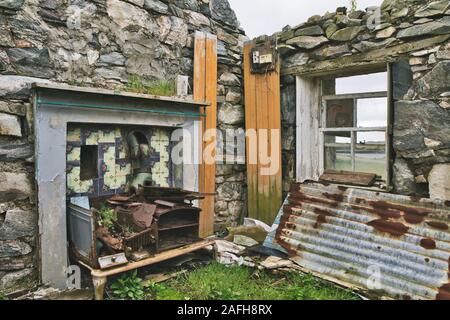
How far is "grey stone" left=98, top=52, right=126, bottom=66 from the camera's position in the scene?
145 inches

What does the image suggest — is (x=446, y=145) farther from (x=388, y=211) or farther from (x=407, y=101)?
(x=388, y=211)

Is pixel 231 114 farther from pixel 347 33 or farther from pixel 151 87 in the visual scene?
pixel 347 33

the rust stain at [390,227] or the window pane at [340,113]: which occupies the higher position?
the window pane at [340,113]

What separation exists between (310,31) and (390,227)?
2783mm

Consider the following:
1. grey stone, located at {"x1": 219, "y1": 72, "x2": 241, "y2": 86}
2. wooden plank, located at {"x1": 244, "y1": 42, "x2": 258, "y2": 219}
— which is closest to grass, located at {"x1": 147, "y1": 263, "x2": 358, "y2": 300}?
wooden plank, located at {"x1": 244, "y1": 42, "x2": 258, "y2": 219}

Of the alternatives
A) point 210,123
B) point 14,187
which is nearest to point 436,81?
point 210,123

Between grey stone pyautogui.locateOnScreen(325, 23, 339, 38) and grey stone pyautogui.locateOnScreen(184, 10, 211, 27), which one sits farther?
grey stone pyautogui.locateOnScreen(184, 10, 211, 27)

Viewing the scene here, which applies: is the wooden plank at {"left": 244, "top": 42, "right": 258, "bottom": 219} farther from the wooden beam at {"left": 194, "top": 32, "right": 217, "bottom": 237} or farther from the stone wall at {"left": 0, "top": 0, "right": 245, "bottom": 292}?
the wooden beam at {"left": 194, "top": 32, "right": 217, "bottom": 237}

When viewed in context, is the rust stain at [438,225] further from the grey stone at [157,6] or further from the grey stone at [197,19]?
the grey stone at [157,6]

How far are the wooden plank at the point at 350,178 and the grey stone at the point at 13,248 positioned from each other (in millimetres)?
3599

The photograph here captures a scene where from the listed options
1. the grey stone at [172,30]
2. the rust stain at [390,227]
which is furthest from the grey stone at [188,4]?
the rust stain at [390,227]

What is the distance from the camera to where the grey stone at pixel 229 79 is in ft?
16.2

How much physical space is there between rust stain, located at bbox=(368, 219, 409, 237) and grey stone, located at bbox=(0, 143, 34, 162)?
3.31 metres

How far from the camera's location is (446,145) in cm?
359
